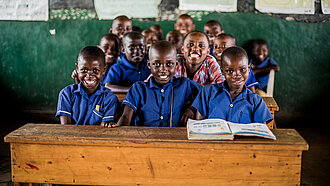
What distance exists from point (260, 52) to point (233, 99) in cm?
261

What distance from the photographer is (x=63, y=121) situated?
1958 mm

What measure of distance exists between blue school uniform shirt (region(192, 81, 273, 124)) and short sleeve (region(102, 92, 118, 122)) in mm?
541

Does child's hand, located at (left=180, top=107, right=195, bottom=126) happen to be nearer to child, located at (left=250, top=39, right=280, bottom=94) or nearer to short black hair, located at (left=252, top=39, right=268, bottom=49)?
child, located at (left=250, top=39, right=280, bottom=94)

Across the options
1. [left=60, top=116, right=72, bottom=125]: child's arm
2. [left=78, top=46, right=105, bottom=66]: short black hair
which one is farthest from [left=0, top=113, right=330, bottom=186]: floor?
[left=78, top=46, right=105, bottom=66]: short black hair

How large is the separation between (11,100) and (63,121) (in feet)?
10.6

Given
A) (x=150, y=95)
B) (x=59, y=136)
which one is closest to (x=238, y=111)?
(x=150, y=95)

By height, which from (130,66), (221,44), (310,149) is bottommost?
(310,149)

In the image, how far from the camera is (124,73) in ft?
10.2

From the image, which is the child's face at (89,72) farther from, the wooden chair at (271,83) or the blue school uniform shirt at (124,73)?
the wooden chair at (271,83)

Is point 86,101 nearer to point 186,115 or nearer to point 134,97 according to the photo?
point 134,97

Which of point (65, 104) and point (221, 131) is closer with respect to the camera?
point (221, 131)

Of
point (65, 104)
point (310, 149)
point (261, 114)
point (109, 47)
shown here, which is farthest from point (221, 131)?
point (310, 149)

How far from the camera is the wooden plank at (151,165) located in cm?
144

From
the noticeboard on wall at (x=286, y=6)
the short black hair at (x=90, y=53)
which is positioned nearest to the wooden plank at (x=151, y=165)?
the short black hair at (x=90, y=53)
